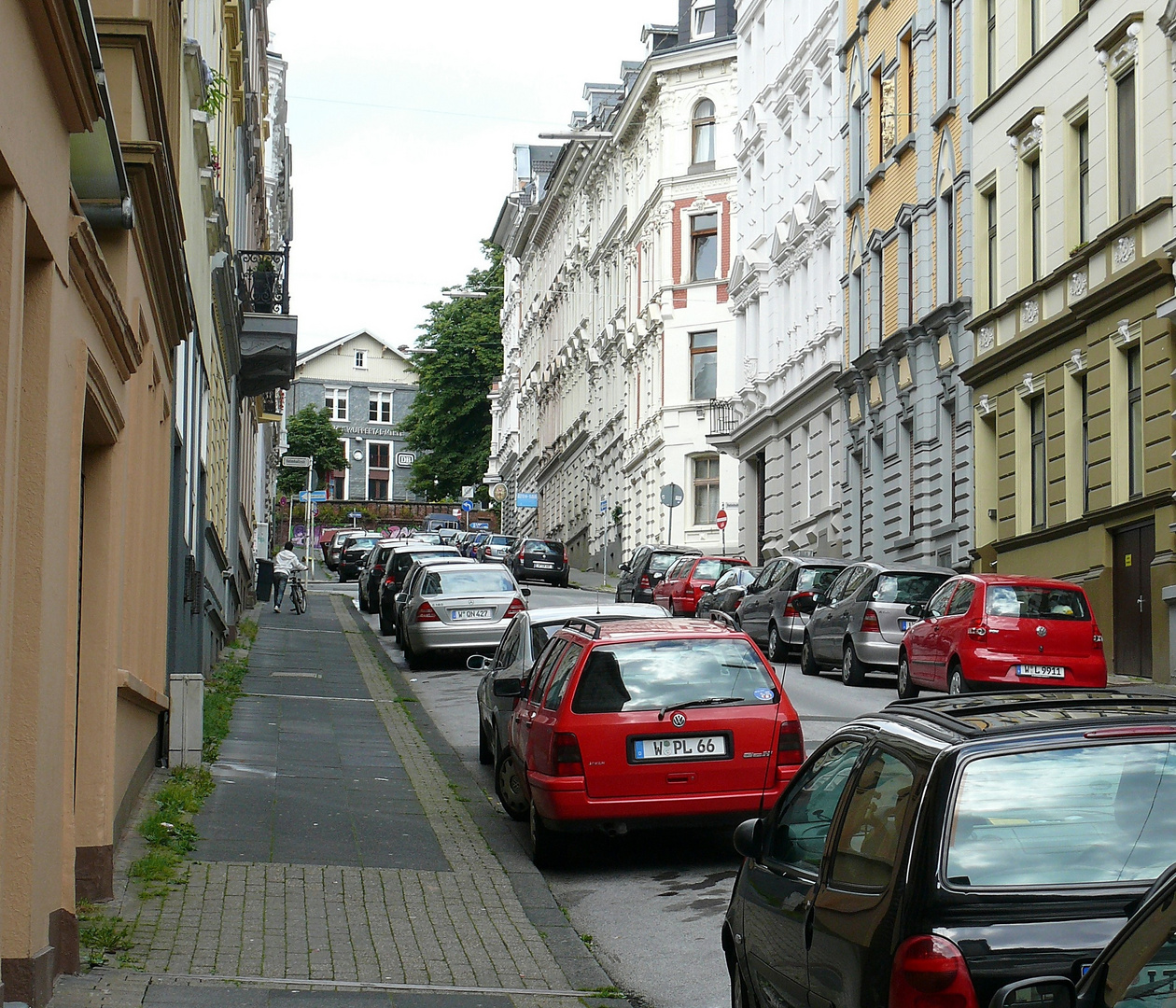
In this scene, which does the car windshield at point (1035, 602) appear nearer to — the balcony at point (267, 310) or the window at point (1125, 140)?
the window at point (1125, 140)

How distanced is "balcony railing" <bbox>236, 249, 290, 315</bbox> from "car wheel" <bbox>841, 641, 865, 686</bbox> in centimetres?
1114

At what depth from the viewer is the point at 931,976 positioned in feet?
14.8

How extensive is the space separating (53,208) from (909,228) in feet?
102

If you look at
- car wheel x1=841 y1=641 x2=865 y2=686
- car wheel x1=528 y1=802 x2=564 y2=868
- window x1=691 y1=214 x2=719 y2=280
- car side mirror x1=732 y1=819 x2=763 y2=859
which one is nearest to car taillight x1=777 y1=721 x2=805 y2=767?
car wheel x1=528 y1=802 x2=564 y2=868

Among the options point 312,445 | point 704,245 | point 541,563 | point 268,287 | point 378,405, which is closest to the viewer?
point 268,287

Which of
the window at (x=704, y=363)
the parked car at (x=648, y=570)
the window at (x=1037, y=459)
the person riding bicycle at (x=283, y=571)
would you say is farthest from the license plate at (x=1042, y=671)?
the window at (x=704, y=363)

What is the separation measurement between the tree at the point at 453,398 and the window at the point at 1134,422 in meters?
70.4

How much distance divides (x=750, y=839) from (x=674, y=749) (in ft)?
14.4

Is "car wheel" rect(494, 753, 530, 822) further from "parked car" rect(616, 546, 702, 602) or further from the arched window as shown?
the arched window

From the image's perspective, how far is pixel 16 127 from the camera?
6098 millimetres

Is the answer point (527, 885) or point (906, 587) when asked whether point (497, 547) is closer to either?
point (906, 587)

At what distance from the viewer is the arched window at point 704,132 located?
58.0 metres

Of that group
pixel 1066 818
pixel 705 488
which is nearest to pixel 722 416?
pixel 705 488

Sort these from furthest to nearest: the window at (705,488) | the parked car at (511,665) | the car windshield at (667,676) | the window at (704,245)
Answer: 1. the window at (704,245)
2. the window at (705,488)
3. the parked car at (511,665)
4. the car windshield at (667,676)
